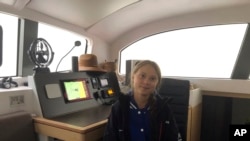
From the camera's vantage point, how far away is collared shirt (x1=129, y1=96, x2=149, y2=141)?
1609mm

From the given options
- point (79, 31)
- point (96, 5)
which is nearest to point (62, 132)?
point (96, 5)

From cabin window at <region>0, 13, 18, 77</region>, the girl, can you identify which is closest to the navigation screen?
the girl

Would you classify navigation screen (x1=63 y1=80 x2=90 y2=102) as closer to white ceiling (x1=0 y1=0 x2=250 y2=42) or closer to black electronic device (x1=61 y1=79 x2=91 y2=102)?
black electronic device (x1=61 y1=79 x2=91 y2=102)

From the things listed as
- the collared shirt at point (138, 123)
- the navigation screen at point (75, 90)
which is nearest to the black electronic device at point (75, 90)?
the navigation screen at point (75, 90)

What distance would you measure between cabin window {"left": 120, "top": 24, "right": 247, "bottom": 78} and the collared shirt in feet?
6.06

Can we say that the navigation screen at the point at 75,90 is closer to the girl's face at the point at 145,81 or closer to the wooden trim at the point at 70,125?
the wooden trim at the point at 70,125

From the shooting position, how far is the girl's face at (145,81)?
1.67 metres

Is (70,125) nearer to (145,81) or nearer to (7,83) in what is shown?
(145,81)

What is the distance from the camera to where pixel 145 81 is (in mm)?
1667

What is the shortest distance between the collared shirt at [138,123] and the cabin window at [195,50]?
1847mm

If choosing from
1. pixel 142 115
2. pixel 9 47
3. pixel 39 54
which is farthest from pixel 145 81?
pixel 9 47

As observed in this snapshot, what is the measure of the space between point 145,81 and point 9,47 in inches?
60.8

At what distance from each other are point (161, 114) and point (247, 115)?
182cm

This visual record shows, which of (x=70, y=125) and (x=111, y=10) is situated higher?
(x=111, y=10)
